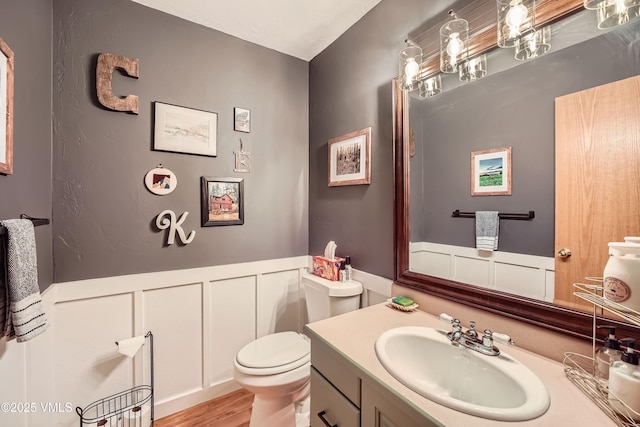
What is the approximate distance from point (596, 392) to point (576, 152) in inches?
27.3

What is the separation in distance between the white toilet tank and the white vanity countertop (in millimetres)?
277

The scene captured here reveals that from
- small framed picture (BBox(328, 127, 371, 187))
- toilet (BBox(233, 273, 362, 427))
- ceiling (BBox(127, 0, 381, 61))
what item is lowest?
toilet (BBox(233, 273, 362, 427))

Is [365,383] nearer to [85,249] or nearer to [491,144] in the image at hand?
[491,144]

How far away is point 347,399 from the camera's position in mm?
865

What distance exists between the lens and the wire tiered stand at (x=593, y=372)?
0.60 metres

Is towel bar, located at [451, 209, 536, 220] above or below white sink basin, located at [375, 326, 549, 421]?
above

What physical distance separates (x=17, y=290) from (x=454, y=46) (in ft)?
6.03

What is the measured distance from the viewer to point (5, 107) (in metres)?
0.87

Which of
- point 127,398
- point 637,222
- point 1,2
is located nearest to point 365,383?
point 637,222

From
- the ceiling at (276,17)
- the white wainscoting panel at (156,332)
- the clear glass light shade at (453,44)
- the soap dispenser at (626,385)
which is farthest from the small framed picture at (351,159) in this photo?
the soap dispenser at (626,385)

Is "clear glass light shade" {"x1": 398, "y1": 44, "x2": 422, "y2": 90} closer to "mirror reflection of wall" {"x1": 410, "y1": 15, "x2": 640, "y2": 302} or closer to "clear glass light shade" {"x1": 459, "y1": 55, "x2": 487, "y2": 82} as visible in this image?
"mirror reflection of wall" {"x1": 410, "y1": 15, "x2": 640, "y2": 302}

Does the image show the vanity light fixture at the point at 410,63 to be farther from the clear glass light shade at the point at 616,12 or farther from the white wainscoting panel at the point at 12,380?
the white wainscoting panel at the point at 12,380

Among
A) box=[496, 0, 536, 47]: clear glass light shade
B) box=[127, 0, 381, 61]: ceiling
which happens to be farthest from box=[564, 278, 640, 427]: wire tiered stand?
box=[127, 0, 381, 61]: ceiling

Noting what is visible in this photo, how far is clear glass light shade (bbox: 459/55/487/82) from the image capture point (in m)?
1.07
